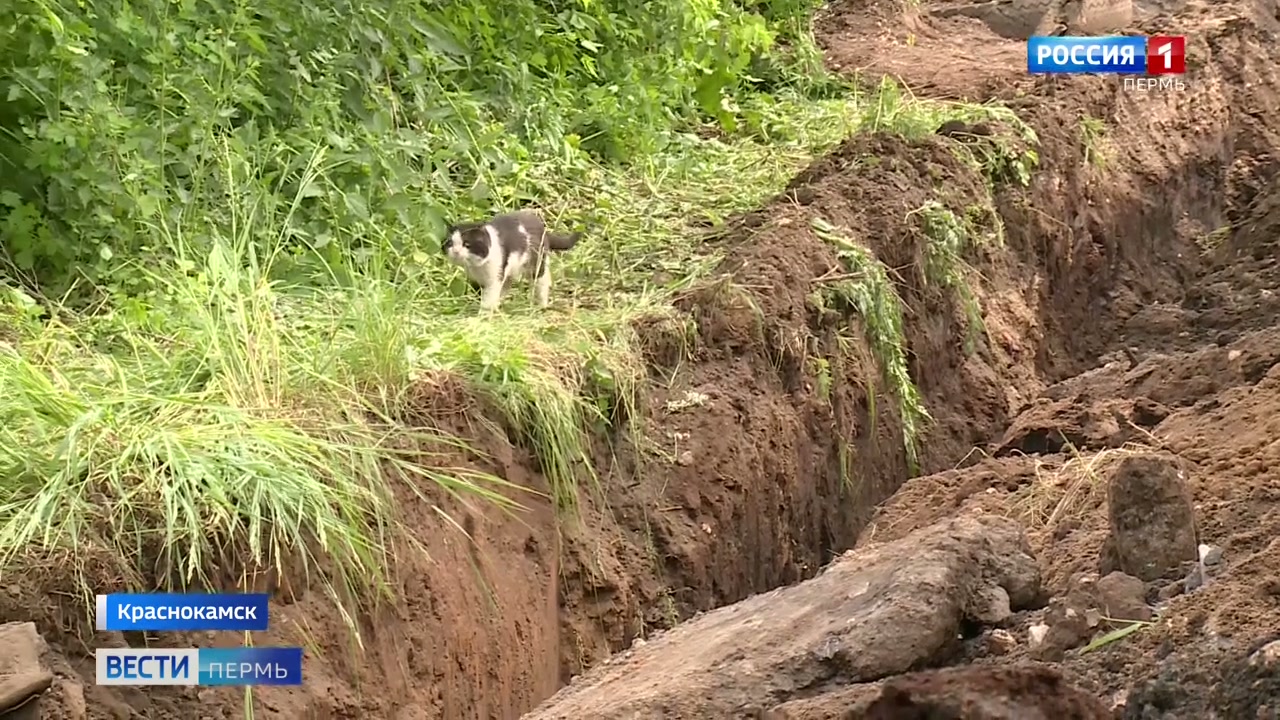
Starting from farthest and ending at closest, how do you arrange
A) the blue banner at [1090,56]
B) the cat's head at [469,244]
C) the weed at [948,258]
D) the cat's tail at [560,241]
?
the blue banner at [1090,56]
the weed at [948,258]
the cat's tail at [560,241]
the cat's head at [469,244]

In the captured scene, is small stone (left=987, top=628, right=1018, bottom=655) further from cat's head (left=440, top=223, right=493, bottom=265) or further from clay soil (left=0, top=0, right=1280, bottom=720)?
cat's head (left=440, top=223, right=493, bottom=265)

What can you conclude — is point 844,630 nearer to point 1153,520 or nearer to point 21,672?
point 1153,520

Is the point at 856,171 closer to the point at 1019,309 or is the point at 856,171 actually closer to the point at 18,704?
the point at 1019,309

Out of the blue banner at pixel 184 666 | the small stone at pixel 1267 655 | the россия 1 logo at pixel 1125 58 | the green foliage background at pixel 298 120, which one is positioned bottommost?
the small stone at pixel 1267 655

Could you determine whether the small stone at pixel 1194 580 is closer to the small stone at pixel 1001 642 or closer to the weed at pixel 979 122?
the small stone at pixel 1001 642

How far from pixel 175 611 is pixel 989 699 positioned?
8.65 feet

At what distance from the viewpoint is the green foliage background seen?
5879 mm

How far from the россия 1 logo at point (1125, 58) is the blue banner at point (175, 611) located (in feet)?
21.1

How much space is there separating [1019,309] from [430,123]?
312 cm

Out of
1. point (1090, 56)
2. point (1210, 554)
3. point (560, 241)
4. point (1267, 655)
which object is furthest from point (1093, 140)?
point (1267, 655)

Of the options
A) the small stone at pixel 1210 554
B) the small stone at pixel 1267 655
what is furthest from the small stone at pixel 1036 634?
the small stone at pixel 1267 655

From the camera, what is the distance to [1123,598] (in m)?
3.46

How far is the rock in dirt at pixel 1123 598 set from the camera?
3.41 meters

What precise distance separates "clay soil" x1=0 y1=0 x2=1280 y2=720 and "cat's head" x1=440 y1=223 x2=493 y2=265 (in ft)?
2.52
